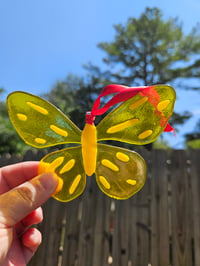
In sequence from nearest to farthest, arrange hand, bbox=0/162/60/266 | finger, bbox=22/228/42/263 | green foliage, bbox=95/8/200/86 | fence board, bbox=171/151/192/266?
hand, bbox=0/162/60/266 < finger, bbox=22/228/42/263 < fence board, bbox=171/151/192/266 < green foliage, bbox=95/8/200/86

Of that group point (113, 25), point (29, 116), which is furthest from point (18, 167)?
point (113, 25)

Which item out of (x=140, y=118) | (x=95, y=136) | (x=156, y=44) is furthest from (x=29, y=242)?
(x=156, y=44)

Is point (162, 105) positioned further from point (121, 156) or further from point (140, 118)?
point (121, 156)

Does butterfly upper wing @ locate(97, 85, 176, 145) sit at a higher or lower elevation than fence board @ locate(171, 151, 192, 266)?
higher

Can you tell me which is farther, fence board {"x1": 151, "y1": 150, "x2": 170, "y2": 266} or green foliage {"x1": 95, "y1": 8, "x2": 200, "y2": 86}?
green foliage {"x1": 95, "y1": 8, "x2": 200, "y2": 86}

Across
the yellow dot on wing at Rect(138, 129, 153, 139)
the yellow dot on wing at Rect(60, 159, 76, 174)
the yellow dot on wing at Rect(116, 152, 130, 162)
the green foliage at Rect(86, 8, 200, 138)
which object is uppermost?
the green foliage at Rect(86, 8, 200, 138)

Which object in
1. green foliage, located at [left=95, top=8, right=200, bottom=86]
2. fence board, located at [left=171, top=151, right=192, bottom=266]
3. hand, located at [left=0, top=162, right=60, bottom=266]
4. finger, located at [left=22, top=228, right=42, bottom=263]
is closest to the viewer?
hand, located at [left=0, top=162, right=60, bottom=266]

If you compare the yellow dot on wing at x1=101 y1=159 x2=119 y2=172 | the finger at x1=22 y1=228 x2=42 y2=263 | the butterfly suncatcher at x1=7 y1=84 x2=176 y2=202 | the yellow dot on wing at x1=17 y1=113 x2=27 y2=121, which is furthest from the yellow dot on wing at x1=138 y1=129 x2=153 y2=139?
the finger at x1=22 y1=228 x2=42 y2=263

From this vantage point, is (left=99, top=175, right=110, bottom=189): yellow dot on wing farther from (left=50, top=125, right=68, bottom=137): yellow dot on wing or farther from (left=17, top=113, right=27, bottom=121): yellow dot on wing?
(left=17, top=113, right=27, bottom=121): yellow dot on wing
